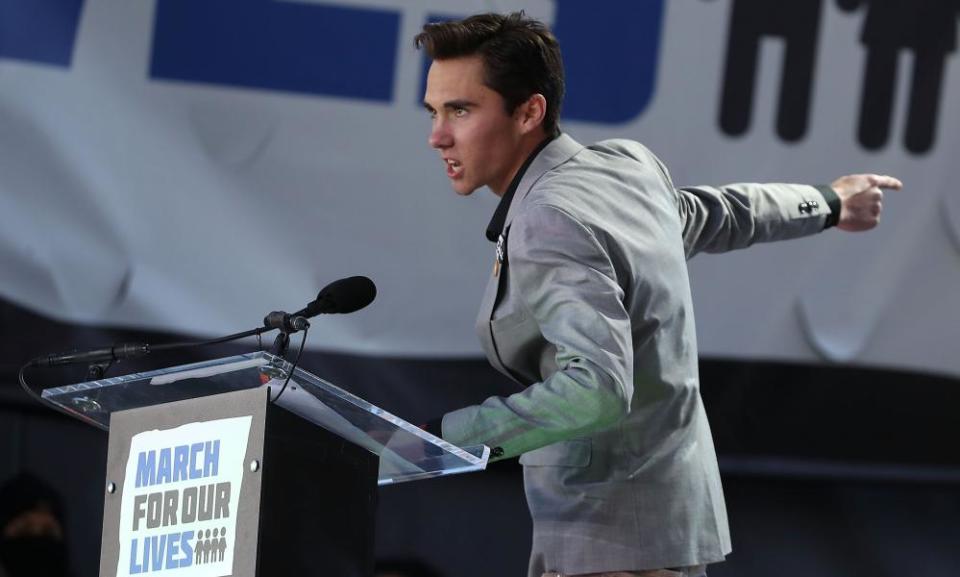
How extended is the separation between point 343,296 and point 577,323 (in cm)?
31

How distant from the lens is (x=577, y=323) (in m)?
1.97

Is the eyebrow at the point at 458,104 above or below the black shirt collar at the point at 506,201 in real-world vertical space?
above

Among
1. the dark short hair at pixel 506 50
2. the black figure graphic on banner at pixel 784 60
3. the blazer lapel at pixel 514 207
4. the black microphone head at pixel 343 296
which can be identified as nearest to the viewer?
the black microphone head at pixel 343 296

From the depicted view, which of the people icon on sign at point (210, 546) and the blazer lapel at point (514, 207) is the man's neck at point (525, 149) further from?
the people icon on sign at point (210, 546)

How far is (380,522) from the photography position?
3.79 metres

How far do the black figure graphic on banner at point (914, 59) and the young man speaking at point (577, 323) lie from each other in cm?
166

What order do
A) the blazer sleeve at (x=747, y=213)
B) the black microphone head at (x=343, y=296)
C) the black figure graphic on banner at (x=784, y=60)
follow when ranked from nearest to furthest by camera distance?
the black microphone head at (x=343, y=296)
the blazer sleeve at (x=747, y=213)
the black figure graphic on banner at (x=784, y=60)

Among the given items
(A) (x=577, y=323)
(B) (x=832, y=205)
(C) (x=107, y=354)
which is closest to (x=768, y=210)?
(B) (x=832, y=205)

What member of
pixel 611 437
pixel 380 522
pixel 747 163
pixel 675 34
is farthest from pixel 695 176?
pixel 611 437

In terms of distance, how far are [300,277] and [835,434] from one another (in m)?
1.42

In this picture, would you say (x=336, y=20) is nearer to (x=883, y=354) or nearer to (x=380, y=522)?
(x=380, y=522)

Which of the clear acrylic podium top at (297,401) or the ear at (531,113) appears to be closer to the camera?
the clear acrylic podium top at (297,401)

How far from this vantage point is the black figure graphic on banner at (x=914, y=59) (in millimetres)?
3889

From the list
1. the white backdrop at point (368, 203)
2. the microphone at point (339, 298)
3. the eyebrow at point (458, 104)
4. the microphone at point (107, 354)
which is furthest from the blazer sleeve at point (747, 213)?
the white backdrop at point (368, 203)
